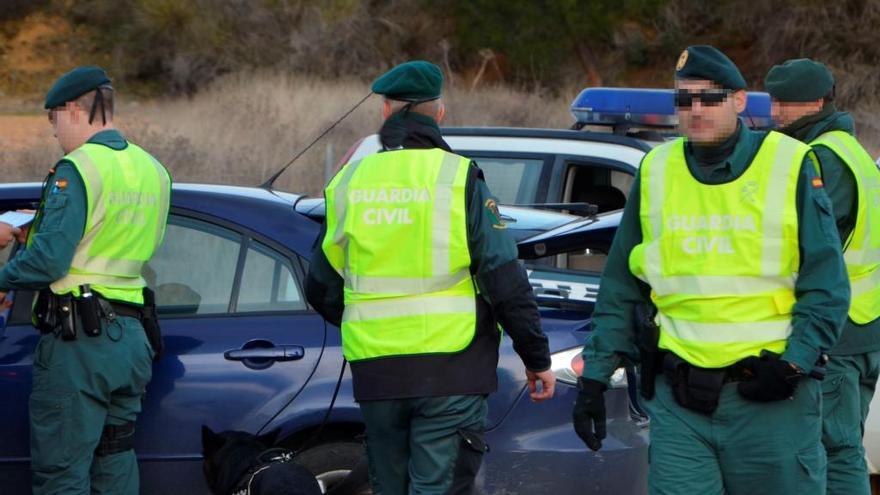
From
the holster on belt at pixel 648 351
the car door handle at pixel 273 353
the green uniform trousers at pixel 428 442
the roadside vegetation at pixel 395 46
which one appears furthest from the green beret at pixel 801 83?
the roadside vegetation at pixel 395 46

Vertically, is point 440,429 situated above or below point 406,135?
below

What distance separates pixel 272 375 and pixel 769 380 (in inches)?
73.7

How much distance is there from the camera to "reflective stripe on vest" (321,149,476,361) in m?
3.72

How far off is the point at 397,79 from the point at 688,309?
109 centimetres

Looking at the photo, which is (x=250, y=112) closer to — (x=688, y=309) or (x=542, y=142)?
(x=542, y=142)

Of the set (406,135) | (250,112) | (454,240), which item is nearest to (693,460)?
(454,240)

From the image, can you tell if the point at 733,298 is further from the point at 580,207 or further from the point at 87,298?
the point at 580,207

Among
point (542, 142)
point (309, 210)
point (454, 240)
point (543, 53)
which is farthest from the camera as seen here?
point (543, 53)

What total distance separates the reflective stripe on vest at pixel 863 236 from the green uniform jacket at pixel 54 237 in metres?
2.51

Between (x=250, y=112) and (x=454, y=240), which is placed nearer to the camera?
(x=454, y=240)

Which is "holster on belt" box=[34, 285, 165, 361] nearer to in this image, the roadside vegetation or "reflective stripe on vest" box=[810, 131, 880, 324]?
"reflective stripe on vest" box=[810, 131, 880, 324]

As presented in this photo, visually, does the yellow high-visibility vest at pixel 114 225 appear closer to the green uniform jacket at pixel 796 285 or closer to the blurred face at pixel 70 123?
the blurred face at pixel 70 123

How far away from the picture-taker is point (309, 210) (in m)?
4.87

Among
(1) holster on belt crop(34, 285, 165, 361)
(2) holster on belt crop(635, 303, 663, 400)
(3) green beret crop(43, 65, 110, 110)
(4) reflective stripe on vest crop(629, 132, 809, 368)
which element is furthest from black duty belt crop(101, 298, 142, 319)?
(4) reflective stripe on vest crop(629, 132, 809, 368)
